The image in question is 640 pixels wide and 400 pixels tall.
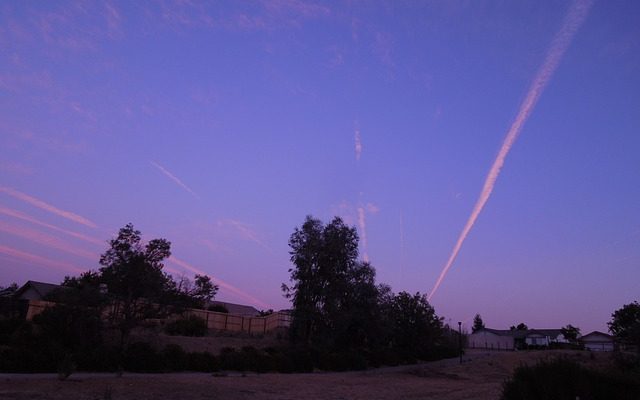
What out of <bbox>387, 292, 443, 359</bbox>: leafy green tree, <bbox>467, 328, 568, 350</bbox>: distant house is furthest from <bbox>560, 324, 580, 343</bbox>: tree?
<bbox>387, 292, 443, 359</bbox>: leafy green tree

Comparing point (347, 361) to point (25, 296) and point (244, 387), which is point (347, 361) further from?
point (25, 296)

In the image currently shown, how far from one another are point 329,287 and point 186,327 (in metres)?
13.2

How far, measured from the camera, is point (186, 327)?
1693 inches

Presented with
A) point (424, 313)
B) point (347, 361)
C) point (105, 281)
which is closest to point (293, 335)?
point (347, 361)

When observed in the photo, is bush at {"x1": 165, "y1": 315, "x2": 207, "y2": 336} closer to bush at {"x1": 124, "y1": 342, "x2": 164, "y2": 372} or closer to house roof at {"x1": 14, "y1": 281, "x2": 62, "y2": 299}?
bush at {"x1": 124, "y1": 342, "x2": 164, "y2": 372}

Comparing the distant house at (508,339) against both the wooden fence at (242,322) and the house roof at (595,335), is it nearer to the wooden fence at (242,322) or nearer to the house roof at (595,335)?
the house roof at (595,335)

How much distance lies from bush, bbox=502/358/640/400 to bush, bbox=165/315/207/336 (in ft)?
109

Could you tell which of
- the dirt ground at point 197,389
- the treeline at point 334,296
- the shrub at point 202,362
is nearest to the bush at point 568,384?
the dirt ground at point 197,389

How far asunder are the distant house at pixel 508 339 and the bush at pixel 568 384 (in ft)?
332

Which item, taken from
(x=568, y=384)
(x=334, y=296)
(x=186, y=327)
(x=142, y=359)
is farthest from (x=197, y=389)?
(x=334, y=296)

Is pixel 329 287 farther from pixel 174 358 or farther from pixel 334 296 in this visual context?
pixel 174 358

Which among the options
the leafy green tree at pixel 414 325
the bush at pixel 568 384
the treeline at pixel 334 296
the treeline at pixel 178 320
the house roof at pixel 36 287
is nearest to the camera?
the bush at pixel 568 384

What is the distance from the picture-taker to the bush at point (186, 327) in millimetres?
42487

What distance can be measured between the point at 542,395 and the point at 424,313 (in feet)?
182
